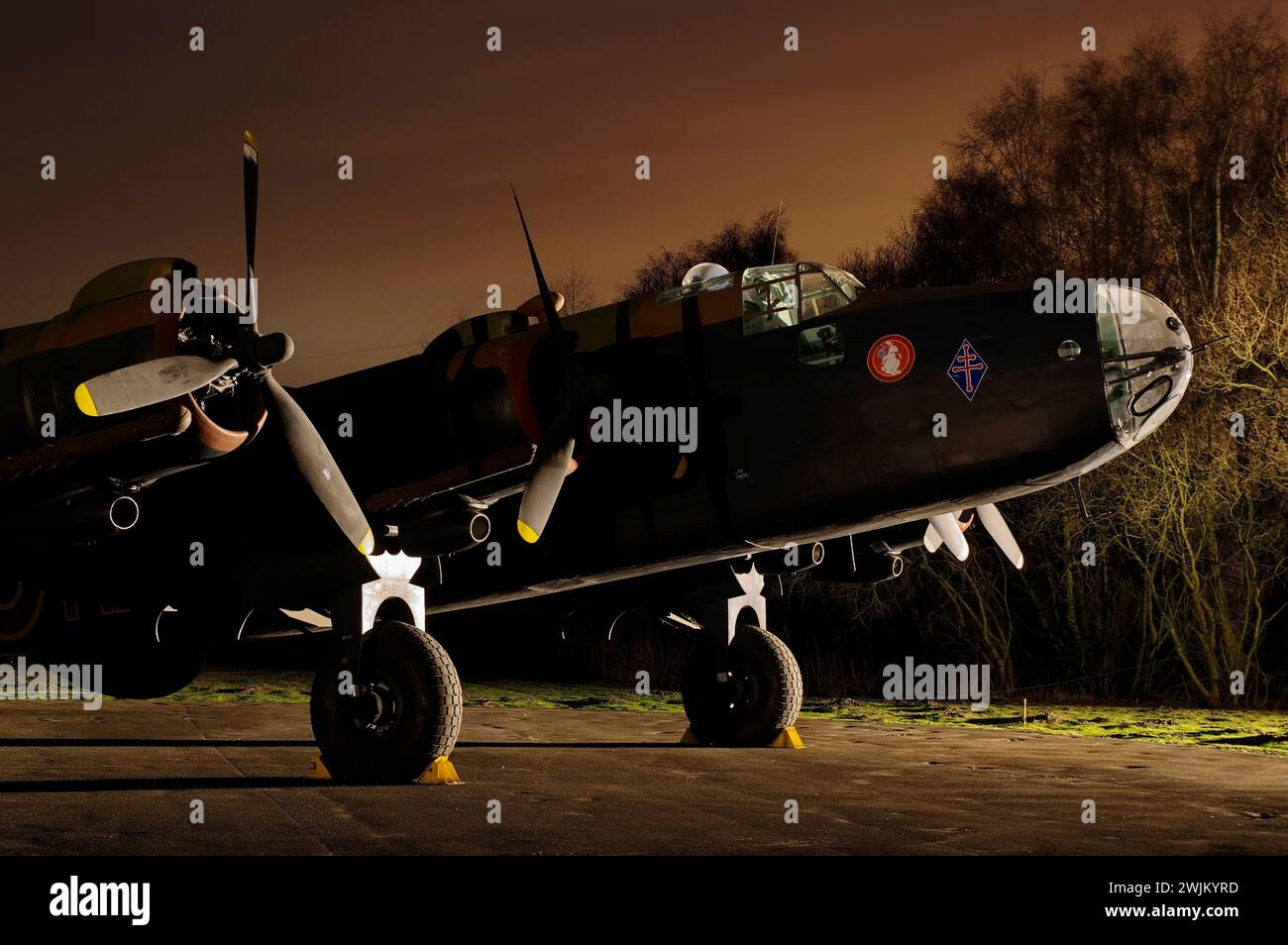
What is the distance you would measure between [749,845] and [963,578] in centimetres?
2358

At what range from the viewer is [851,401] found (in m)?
12.8

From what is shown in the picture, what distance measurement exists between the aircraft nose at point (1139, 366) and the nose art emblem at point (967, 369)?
1046mm

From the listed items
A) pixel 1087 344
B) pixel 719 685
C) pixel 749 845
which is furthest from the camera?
pixel 719 685

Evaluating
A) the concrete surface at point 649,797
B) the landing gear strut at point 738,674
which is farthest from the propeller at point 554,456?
the landing gear strut at point 738,674

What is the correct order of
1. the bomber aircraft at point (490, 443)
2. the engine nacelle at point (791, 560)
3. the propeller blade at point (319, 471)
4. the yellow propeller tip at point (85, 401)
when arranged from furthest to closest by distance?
the engine nacelle at point (791, 560)
the propeller blade at point (319, 471)
the bomber aircraft at point (490, 443)
the yellow propeller tip at point (85, 401)

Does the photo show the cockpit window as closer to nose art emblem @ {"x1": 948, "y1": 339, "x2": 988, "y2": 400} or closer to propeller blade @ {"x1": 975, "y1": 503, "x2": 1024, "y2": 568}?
nose art emblem @ {"x1": 948, "y1": 339, "x2": 988, "y2": 400}

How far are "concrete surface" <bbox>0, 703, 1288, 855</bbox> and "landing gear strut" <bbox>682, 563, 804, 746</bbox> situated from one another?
531 mm

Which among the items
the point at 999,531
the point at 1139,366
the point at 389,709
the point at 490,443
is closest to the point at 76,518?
the point at 389,709

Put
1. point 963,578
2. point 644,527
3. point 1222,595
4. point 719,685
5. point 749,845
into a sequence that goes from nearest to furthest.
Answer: point 749,845, point 644,527, point 719,685, point 1222,595, point 963,578

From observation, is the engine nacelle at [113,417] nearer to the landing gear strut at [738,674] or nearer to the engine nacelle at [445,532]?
the engine nacelle at [445,532]

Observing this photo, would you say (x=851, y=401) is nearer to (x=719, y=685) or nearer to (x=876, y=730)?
(x=719, y=685)

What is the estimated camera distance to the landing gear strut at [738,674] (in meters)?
16.9

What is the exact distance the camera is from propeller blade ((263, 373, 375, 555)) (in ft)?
40.7

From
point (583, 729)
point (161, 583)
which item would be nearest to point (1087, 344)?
point (161, 583)
